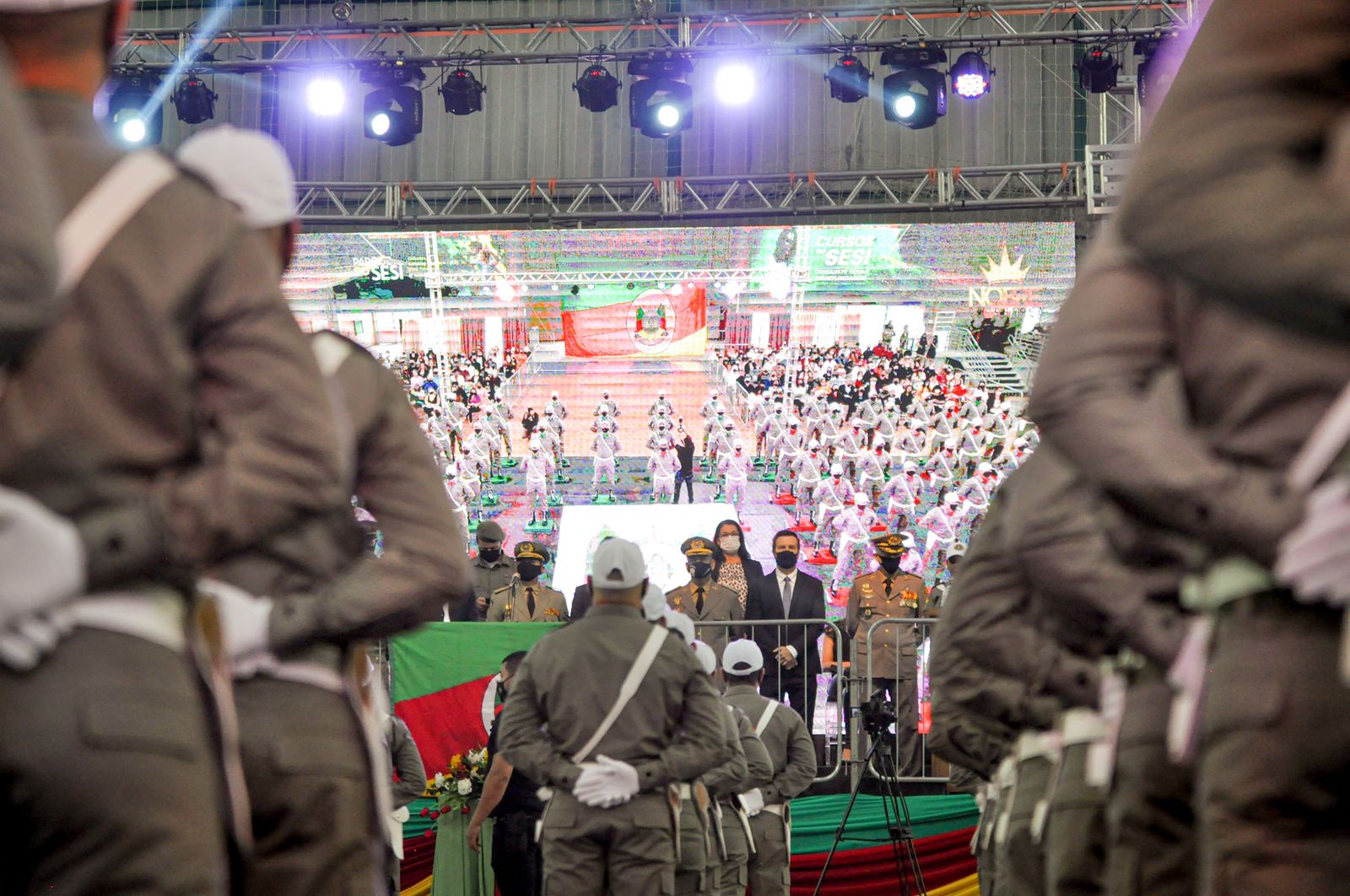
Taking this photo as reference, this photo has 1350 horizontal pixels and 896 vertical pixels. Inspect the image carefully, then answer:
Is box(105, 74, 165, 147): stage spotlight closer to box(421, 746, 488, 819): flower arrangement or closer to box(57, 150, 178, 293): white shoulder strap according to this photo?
box(421, 746, 488, 819): flower arrangement

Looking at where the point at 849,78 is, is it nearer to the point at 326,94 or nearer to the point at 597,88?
the point at 597,88

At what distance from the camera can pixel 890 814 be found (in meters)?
10.0

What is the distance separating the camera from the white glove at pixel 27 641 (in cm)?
157

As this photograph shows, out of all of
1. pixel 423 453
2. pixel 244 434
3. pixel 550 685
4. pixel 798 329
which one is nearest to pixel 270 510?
pixel 244 434

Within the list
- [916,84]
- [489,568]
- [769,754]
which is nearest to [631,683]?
[769,754]

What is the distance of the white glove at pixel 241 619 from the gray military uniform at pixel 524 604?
8315 mm

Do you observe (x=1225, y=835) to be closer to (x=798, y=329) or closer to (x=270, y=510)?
(x=270, y=510)

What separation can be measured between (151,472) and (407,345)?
23604mm

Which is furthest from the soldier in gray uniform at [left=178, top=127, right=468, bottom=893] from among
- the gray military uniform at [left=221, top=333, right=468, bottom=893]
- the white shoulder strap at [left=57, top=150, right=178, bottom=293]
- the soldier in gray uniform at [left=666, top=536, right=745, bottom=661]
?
the soldier in gray uniform at [left=666, top=536, right=745, bottom=661]

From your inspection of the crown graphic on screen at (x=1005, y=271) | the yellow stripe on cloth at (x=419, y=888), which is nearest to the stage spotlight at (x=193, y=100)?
the crown graphic on screen at (x=1005, y=271)

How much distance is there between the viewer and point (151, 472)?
1.82 m

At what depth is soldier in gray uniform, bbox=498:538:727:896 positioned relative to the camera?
6.03 m

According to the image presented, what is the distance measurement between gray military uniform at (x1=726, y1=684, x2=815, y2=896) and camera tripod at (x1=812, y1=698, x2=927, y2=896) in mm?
316

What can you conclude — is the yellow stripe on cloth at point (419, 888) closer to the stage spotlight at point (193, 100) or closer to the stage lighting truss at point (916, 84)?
the stage lighting truss at point (916, 84)
